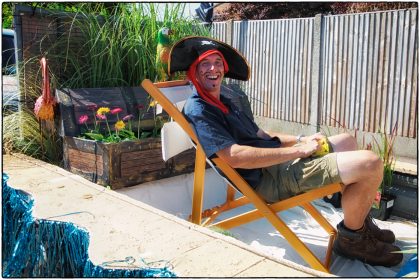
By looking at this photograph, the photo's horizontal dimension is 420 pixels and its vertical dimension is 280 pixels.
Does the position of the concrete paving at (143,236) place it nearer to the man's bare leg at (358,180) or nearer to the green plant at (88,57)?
the man's bare leg at (358,180)

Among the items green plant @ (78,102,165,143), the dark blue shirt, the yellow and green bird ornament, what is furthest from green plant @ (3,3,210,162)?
the dark blue shirt

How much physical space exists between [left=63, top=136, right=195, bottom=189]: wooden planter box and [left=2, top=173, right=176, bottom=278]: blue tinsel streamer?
855 mm

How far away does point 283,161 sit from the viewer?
2693mm

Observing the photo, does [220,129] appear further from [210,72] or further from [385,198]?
[385,198]

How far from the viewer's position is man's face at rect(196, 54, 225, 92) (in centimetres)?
311

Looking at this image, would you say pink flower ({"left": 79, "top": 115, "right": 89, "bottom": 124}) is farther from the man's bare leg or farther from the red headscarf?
the man's bare leg

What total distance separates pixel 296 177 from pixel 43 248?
65.3 inches

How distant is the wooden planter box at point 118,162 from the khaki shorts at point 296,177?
1.33m

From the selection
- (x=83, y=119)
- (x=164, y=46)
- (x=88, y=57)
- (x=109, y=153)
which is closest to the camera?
(x=109, y=153)

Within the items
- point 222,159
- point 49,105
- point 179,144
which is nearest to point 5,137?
point 49,105

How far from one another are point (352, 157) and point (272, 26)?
5.34 meters

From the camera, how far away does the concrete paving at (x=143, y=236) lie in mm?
2070

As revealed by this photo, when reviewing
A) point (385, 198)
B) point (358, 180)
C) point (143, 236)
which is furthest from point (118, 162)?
point (385, 198)

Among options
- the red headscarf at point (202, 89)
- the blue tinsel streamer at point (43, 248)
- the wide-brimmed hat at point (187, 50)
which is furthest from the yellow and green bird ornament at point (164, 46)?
the blue tinsel streamer at point (43, 248)
